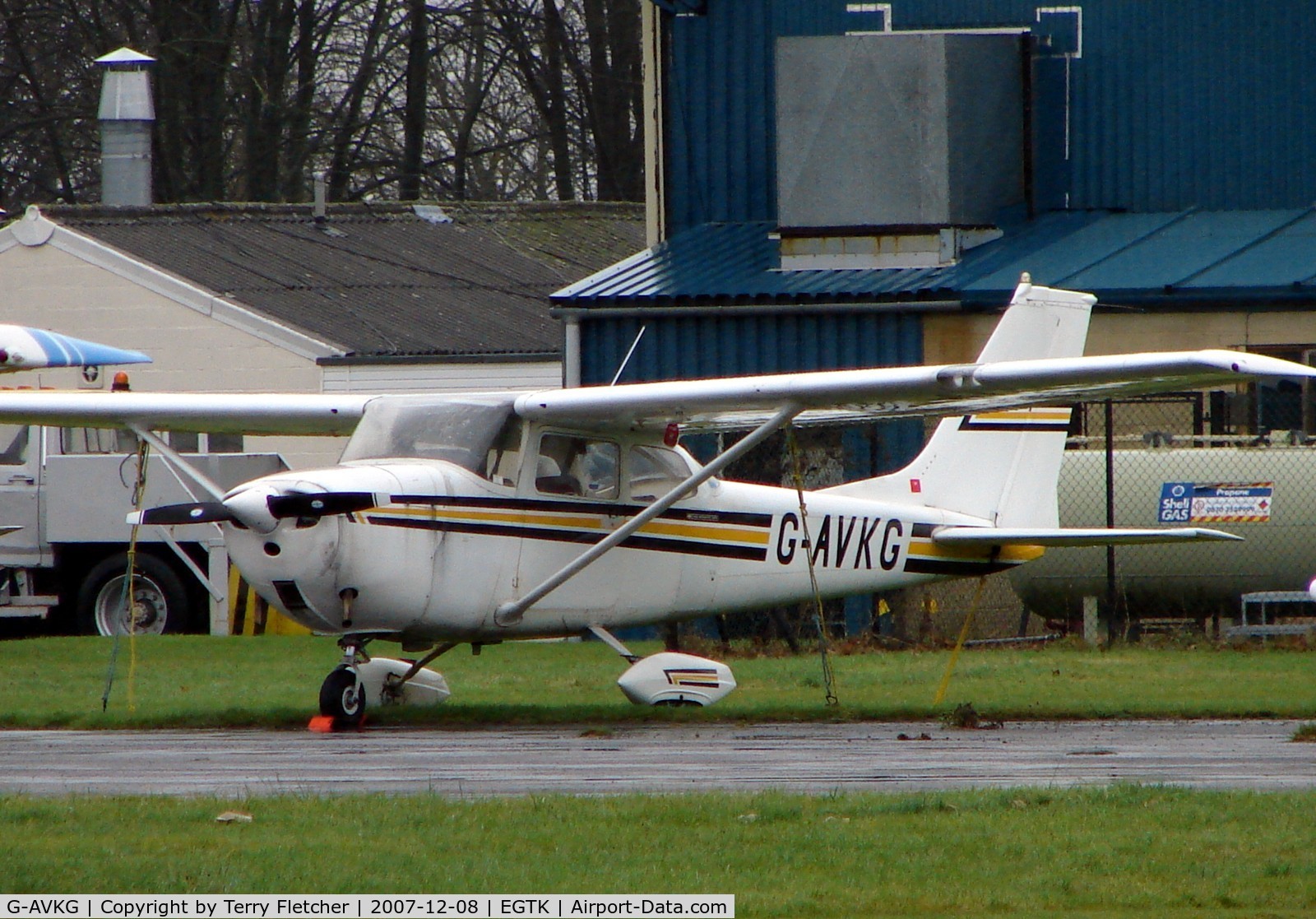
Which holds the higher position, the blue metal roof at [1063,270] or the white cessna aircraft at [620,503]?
the blue metal roof at [1063,270]

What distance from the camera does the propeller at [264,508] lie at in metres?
10.8

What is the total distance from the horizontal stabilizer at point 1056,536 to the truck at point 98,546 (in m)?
9.52

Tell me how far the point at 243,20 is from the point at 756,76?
60.9ft

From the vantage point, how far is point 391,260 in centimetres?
3038

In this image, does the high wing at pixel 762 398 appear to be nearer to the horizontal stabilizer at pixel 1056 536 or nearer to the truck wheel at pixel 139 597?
the horizontal stabilizer at pixel 1056 536

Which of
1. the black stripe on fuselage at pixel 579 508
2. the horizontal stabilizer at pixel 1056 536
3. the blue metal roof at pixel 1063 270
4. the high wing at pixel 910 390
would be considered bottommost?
the horizontal stabilizer at pixel 1056 536

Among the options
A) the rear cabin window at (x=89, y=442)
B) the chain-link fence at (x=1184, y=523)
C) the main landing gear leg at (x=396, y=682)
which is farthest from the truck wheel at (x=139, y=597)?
the main landing gear leg at (x=396, y=682)

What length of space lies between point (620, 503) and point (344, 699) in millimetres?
2187

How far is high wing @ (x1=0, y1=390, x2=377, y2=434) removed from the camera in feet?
44.9

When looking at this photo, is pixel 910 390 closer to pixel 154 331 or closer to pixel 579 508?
pixel 579 508

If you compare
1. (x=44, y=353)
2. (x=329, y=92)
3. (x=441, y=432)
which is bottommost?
(x=441, y=432)

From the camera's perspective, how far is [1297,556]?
60.3ft

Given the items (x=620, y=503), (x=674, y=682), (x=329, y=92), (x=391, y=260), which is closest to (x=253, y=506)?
(x=620, y=503)

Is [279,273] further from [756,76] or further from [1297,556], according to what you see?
[1297,556]
